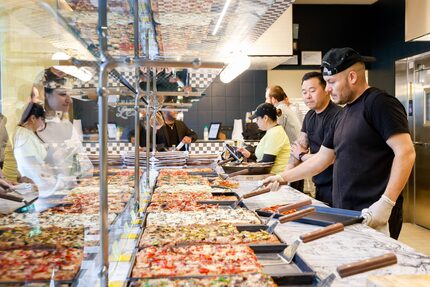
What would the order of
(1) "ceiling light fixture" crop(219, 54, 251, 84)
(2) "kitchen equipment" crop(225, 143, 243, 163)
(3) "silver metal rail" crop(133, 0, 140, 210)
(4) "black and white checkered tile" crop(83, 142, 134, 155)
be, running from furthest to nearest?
1. (2) "kitchen equipment" crop(225, 143, 243, 163)
2. (1) "ceiling light fixture" crop(219, 54, 251, 84)
3. (3) "silver metal rail" crop(133, 0, 140, 210)
4. (4) "black and white checkered tile" crop(83, 142, 134, 155)

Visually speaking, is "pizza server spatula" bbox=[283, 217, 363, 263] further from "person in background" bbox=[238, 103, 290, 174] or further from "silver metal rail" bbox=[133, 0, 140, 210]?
"person in background" bbox=[238, 103, 290, 174]

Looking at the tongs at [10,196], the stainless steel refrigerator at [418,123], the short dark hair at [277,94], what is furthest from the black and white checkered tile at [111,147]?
the stainless steel refrigerator at [418,123]

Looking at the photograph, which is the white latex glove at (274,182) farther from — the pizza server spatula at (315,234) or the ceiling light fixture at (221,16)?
the ceiling light fixture at (221,16)

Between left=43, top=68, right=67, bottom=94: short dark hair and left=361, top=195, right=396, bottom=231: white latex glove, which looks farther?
left=361, top=195, right=396, bottom=231: white latex glove

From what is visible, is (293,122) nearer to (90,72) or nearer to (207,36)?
(207,36)

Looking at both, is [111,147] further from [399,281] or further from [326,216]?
[399,281]

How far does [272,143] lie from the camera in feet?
13.8

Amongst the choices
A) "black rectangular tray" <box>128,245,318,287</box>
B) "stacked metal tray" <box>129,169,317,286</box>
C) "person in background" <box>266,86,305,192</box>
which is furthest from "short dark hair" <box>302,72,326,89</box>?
"black rectangular tray" <box>128,245,318,287</box>

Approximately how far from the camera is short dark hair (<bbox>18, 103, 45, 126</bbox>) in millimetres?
901

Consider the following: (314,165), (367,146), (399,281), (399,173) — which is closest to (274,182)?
(314,165)

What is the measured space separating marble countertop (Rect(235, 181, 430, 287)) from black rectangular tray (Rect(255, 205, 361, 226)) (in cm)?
3

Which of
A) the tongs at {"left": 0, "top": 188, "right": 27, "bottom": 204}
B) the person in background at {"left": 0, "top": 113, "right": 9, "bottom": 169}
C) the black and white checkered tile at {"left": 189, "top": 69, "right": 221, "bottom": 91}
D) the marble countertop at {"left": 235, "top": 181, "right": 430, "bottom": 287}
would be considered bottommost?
the marble countertop at {"left": 235, "top": 181, "right": 430, "bottom": 287}

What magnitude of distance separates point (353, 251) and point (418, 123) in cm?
496

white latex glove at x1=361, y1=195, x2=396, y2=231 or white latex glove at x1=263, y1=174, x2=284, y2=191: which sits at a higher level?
white latex glove at x1=263, y1=174, x2=284, y2=191
